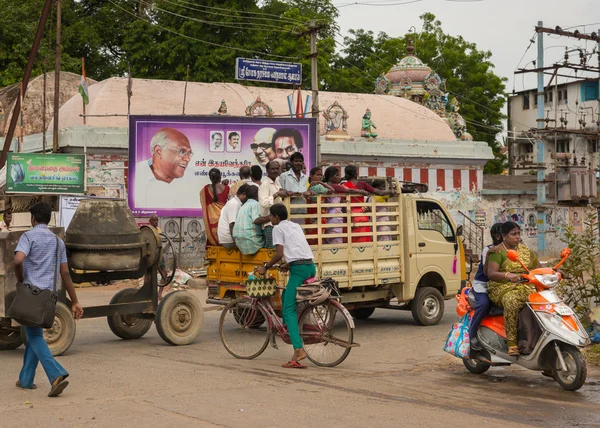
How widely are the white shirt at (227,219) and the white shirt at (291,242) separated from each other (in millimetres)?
2589

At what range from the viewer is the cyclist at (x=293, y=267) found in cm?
967

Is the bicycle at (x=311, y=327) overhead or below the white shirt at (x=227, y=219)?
below

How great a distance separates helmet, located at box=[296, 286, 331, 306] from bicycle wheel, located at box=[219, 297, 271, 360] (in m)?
0.59

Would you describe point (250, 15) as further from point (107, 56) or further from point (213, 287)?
point (213, 287)

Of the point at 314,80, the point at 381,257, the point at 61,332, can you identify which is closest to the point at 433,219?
the point at 381,257

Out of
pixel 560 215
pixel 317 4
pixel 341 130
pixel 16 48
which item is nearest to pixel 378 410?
pixel 341 130

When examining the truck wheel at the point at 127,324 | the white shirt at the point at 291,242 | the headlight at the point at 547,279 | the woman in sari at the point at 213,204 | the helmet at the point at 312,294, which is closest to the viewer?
the headlight at the point at 547,279

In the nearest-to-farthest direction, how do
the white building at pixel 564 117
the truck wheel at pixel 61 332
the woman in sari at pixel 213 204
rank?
the truck wheel at pixel 61 332
the woman in sari at pixel 213 204
the white building at pixel 564 117

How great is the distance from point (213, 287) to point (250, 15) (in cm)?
3113

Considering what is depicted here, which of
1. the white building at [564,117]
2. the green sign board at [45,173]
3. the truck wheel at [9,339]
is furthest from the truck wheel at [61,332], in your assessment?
the white building at [564,117]

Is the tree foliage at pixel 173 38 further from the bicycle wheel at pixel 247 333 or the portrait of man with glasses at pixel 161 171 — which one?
the bicycle wheel at pixel 247 333

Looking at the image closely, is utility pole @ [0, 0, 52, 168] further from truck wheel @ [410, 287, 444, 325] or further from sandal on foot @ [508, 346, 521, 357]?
sandal on foot @ [508, 346, 521, 357]

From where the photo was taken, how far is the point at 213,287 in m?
12.9

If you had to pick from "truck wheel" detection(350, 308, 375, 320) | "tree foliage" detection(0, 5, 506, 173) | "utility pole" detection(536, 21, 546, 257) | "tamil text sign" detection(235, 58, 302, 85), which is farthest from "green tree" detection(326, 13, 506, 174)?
"truck wheel" detection(350, 308, 375, 320)
